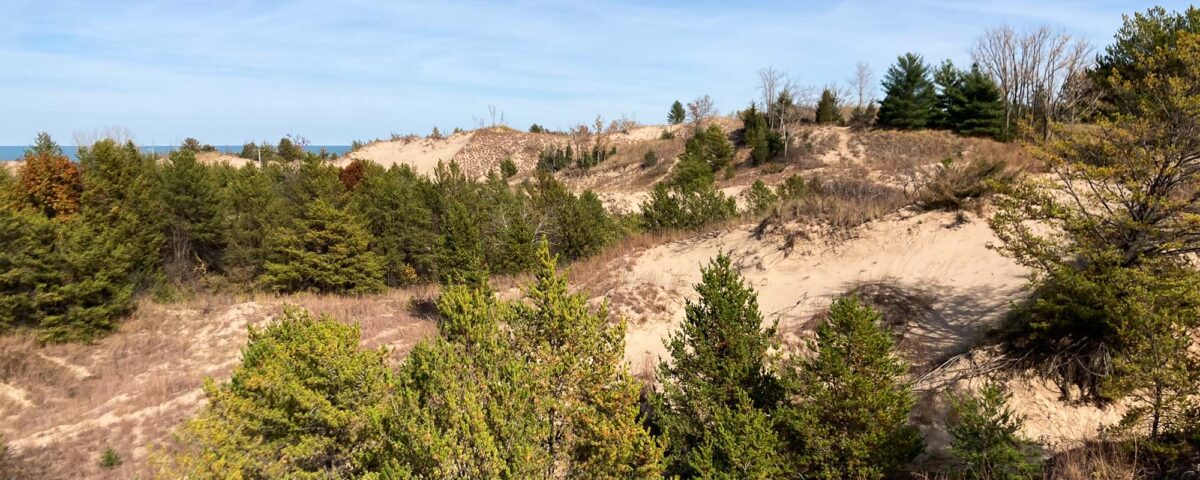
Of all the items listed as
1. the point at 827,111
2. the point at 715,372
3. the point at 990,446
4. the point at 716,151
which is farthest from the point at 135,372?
the point at 827,111

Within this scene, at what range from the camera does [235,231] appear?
29219 millimetres

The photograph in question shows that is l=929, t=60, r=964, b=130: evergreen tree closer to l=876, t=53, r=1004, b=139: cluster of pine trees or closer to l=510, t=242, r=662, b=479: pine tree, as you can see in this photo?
l=876, t=53, r=1004, b=139: cluster of pine trees

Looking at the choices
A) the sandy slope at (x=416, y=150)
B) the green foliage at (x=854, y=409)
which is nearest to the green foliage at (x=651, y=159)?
the sandy slope at (x=416, y=150)

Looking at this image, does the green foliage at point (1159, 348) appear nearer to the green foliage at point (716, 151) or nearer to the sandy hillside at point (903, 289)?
the sandy hillside at point (903, 289)

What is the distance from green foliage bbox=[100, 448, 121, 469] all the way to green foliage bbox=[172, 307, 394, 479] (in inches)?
250

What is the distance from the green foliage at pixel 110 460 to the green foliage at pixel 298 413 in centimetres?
635

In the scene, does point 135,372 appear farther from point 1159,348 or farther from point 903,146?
point 903,146

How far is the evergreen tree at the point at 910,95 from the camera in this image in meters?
44.3

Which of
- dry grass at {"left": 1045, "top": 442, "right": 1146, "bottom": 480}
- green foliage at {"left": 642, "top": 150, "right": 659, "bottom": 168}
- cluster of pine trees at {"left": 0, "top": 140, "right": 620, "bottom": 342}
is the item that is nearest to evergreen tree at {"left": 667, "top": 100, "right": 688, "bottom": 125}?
green foliage at {"left": 642, "top": 150, "right": 659, "bottom": 168}

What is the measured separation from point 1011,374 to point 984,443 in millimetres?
3987

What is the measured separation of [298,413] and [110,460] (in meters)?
8.24

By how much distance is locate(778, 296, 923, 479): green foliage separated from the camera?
21.4ft

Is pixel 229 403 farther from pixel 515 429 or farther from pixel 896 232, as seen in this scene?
pixel 896 232

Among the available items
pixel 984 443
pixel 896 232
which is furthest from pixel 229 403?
pixel 896 232
